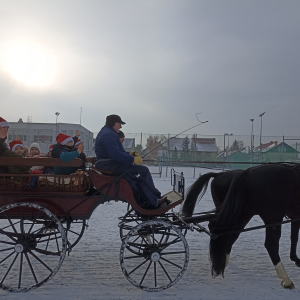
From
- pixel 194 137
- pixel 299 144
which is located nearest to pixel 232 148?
pixel 194 137

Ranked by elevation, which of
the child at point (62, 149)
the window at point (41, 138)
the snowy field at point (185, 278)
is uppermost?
the window at point (41, 138)

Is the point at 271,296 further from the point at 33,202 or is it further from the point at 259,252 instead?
the point at 33,202

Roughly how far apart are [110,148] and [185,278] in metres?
1.67

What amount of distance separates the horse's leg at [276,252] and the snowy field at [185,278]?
0.37 ft

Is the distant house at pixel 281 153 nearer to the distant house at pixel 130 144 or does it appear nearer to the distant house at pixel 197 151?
Answer: the distant house at pixel 197 151

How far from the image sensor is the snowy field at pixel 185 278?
2.97 m

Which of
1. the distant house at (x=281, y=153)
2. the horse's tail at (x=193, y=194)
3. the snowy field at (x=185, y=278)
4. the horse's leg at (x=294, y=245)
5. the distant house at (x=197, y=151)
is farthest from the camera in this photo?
the distant house at (x=197, y=151)

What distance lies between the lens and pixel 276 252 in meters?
3.36

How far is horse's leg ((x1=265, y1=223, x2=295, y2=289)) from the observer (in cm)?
322

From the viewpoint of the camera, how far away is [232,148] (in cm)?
2148

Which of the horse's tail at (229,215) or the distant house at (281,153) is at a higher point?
the distant house at (281,153)

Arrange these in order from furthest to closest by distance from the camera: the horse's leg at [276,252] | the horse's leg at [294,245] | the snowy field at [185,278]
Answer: the horse's leg at [294,245] → the horse's leg at [276,252] → the snowy field at [185,278]

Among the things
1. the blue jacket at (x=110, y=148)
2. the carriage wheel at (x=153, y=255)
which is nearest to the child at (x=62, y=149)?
the blue jacket at (x=110, y=148)

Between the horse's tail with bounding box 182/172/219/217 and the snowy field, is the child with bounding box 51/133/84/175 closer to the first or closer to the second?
the snowy field
